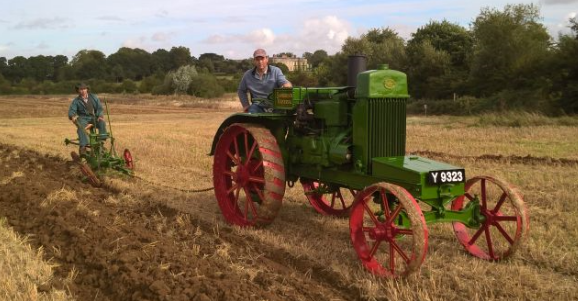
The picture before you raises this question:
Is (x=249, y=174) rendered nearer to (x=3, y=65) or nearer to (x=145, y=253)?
(x=145, y=253)

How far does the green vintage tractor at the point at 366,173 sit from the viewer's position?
4496 millimetres

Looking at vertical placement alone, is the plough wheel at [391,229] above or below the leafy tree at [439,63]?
below

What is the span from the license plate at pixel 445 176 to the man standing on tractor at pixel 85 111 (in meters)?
7.04

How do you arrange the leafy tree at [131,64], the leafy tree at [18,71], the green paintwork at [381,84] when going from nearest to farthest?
1. the green paintwork at [381,84]
2. the leafy tree at [131,64]
3. the leafy tree at [18,71]

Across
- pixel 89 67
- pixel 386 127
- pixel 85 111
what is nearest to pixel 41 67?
pixel 89 67

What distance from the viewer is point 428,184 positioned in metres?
4.53

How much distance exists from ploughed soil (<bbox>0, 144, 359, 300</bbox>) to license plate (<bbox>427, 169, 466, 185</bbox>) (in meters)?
1.13

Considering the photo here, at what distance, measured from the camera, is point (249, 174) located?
620 centimetres

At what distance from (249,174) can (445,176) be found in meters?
2.38

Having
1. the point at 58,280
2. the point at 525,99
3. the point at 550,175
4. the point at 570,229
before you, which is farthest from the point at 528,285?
the point at 525,99

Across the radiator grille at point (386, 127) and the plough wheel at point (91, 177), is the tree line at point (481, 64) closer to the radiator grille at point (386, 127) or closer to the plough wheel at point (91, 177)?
the plough wheel at point (91, 177)

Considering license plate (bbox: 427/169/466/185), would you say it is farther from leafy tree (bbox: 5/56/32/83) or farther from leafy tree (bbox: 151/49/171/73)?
leafy tree (bbox: 5/56/32/83)

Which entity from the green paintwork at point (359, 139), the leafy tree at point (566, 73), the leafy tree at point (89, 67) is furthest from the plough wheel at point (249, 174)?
the leafy tree at point (89, 67)

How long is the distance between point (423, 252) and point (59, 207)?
452 cm
